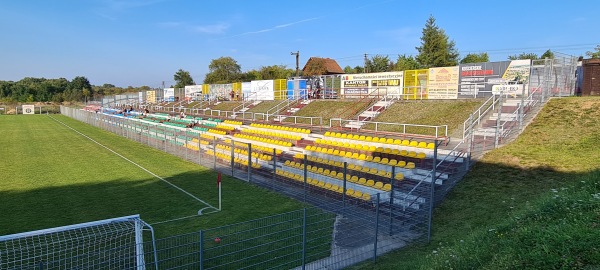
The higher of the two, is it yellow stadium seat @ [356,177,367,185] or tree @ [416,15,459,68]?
tree @ [416,15,459,68]

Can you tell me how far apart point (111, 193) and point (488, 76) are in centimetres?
2306

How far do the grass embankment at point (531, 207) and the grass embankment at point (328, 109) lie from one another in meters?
13.6

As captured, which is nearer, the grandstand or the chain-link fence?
the chain-link fence

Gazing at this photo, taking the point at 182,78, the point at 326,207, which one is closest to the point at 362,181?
the point at 326,207

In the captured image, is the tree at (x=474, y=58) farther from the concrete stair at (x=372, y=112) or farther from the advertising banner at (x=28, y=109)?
the advertising banner at (x=28, y=109)

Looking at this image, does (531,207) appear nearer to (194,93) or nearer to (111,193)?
(111,193)

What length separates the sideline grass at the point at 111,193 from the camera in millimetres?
10094

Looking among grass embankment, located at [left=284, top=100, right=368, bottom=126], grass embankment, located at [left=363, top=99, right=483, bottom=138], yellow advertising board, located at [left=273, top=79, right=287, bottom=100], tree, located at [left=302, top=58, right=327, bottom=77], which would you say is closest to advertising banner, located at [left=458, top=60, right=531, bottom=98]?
grass embankment, located at [left=363, top=99, right=483, bottom=138]

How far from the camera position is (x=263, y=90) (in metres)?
42.3

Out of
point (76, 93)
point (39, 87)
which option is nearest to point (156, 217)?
point (76, 93)

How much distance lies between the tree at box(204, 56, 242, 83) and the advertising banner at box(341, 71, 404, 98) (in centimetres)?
6263

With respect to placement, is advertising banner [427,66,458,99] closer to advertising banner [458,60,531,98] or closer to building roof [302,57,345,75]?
advertising banner [458,60,531,98]

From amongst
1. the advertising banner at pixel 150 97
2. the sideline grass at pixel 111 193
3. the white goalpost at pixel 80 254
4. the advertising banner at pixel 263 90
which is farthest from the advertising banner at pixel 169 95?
the white goalpost at pixel 80 254

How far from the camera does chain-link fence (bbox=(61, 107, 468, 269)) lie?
7.37 m
